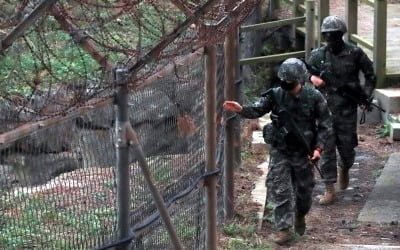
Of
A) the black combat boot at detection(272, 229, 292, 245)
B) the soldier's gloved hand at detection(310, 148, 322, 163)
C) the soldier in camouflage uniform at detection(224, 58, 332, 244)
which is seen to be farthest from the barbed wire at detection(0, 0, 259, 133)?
the black combat boot at detection(272, 229, 292, 245)

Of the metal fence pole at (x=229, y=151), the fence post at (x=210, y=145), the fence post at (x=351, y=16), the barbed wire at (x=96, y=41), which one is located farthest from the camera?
the fence post at (x=351, y=16)

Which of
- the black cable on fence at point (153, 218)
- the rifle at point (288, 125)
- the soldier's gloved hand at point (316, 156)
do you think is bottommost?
the black cable on fence at point (153, 218)

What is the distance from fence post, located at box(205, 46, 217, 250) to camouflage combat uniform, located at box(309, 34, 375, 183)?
278 cm

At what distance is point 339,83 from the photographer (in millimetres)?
8664

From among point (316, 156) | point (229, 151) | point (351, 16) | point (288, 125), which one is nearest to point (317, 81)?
point (229, 151)

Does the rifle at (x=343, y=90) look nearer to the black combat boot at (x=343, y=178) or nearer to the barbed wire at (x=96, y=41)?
the black combat boot at (x=343, y=178)

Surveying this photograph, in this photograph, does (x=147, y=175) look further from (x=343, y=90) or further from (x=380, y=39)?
(x=380, y=39)

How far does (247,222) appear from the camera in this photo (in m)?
7.77

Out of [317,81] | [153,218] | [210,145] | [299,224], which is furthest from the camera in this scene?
[317,81]

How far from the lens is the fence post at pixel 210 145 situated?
19.3 feet

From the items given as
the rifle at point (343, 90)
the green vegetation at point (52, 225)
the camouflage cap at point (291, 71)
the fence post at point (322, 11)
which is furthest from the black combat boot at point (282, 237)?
the fence post at point (322, 11)

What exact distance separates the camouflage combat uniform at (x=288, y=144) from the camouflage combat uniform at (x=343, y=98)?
1.33m

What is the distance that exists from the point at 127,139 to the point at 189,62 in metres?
1.56

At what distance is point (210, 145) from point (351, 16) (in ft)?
22.5
